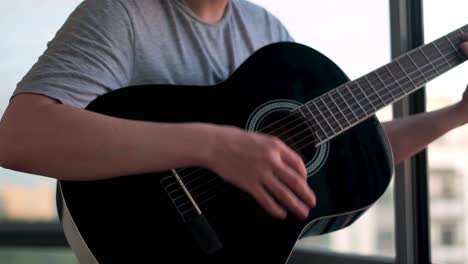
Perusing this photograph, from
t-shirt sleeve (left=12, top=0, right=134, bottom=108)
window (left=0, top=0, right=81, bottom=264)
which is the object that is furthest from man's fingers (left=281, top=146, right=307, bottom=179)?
window (left=0, top=0, right=81, bottom=264)

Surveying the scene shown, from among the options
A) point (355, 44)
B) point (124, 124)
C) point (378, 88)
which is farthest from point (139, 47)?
point (355, 44)

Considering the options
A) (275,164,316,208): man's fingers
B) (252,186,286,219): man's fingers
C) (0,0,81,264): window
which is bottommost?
(0,0,81,264): window

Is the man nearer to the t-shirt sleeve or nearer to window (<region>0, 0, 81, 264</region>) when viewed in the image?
the t-shirt sleeve

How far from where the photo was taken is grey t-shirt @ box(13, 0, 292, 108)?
0.87 m

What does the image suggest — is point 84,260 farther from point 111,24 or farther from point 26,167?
point 111,24

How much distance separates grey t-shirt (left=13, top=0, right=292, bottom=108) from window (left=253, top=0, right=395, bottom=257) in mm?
572

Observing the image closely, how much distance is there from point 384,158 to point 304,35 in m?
0.93

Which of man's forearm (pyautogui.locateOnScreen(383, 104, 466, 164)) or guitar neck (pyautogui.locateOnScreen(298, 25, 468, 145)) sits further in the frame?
man's forearm (pyautogui.locateOnScreen(383, 104, 466, 164))

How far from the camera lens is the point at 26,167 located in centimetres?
82

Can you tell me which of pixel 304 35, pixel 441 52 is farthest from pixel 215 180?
pixel 304 35

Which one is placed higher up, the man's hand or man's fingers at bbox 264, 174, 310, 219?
the man's hand

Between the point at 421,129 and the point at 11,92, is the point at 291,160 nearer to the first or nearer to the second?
the point at 421,129

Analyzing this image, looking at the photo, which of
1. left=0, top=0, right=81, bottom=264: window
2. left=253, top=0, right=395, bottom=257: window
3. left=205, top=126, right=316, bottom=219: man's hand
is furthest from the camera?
left=0, top=0, right=81, bottom=264: window

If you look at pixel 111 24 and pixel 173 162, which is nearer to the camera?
pixel 173 162
